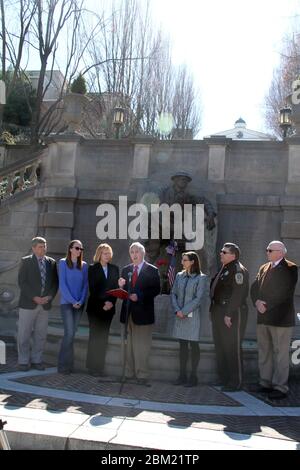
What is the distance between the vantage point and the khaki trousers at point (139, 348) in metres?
7.05

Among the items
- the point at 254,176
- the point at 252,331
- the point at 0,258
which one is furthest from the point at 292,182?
the point at 0,258

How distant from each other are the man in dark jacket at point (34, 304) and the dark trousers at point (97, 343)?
2.54ft

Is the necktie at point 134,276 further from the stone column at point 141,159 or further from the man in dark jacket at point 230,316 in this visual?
the stone column at point 141,159

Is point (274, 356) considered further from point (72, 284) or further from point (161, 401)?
point (72, 284)

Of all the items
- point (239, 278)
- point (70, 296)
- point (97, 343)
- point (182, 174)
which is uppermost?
point (182, 174)

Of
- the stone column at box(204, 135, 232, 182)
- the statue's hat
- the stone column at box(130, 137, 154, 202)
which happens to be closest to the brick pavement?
the statue's hat

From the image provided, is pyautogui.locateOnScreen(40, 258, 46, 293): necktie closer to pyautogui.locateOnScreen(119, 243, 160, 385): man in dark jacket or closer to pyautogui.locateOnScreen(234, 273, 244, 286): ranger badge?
pyautogui.locateOnScreen(119, 243, 160, 385): man in dark jacket

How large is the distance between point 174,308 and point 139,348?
0.75 meters

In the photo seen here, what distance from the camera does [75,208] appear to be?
1230cm

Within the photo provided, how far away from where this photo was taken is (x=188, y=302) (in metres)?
7.07

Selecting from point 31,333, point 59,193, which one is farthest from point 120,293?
point 59,193

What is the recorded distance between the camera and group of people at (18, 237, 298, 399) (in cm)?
676

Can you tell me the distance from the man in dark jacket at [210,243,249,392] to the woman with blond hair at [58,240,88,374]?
6.51 feet

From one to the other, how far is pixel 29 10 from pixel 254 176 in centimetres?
1438
